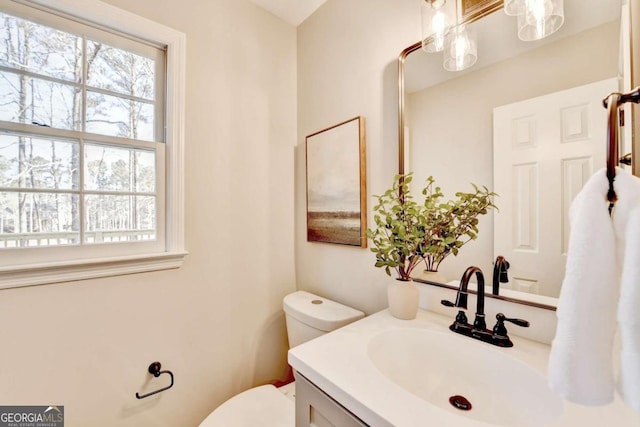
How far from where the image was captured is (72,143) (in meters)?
1.07

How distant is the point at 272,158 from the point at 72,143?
0.89m

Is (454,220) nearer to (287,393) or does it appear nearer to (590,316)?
(590,316)

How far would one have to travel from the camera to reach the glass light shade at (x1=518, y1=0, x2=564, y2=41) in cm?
76

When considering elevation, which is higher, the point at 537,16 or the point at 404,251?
the point at 537,16

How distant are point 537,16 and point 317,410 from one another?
50.6 inches

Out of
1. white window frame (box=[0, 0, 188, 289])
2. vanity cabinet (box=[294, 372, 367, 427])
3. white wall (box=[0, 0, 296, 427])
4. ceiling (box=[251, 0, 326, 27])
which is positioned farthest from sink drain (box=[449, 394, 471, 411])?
ceiling (box=[251, 0, 326, 27])

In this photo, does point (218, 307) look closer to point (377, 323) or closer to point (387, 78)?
point (377, 323)

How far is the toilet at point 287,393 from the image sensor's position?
1.06 m

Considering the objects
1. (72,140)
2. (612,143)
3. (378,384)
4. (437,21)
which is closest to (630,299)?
(612,143)

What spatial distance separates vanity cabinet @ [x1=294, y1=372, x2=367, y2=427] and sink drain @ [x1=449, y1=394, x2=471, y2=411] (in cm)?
32

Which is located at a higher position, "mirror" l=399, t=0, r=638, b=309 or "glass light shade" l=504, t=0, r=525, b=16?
"glass light shade" l=504, t=0, r=525, b=16

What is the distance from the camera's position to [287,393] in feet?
4.44

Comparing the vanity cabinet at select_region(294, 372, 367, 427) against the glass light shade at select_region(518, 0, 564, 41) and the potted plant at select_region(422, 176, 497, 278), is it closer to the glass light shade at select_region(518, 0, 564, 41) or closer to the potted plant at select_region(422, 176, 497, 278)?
the potted plant at select_region(422, 176, 497, 278)

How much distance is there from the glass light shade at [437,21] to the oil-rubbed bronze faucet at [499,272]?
0.80m
